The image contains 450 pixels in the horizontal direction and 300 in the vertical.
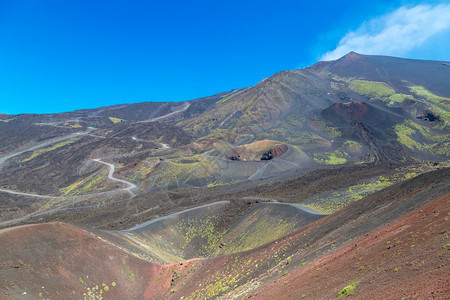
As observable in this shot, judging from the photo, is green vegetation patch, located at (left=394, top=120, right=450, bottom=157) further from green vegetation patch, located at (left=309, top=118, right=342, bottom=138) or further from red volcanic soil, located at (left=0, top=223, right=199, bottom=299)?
red volcanic soil, located at (left=0, top=223, right=199, bottom=299)

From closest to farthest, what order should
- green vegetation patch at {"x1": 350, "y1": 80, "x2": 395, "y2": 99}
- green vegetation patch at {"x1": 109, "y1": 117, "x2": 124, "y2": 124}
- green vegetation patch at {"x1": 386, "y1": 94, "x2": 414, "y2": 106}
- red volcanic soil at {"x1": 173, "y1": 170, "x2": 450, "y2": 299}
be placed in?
red volcanic soil at {"x1": 173, "y1": 170, "x2": 450, "y2": 299}, green vegetation patch at {"x1": 386, "y1": 94, "x2": 414, "y2": 106}, green vegetation patch at {"x1": 350, "y1": 80, "x2": 395, "y2": 99}, green vegetation patch at {"x1": 109, "y1": 117, "x2": 124, "y2": 124}

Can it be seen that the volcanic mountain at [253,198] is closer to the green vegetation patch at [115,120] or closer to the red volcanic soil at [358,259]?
the red volcanic soil at [358,259]

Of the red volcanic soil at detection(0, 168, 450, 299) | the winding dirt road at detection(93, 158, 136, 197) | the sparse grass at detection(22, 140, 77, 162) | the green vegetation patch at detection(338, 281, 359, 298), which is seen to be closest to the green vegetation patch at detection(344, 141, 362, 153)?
the red volcanic soil at detection(0, 168, 450, 299)

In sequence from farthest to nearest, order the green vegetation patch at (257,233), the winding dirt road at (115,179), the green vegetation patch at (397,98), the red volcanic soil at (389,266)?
the green vegetation patch at (397,98) → the winding dirt road at (115,179) → the green vegetation patch at (257,233) → the red volcanic soil at (389,266)

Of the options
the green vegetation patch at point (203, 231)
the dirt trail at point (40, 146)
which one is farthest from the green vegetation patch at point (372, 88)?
the dirt trail at point (40, 146)

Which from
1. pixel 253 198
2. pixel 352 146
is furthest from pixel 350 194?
pixel 352 146
